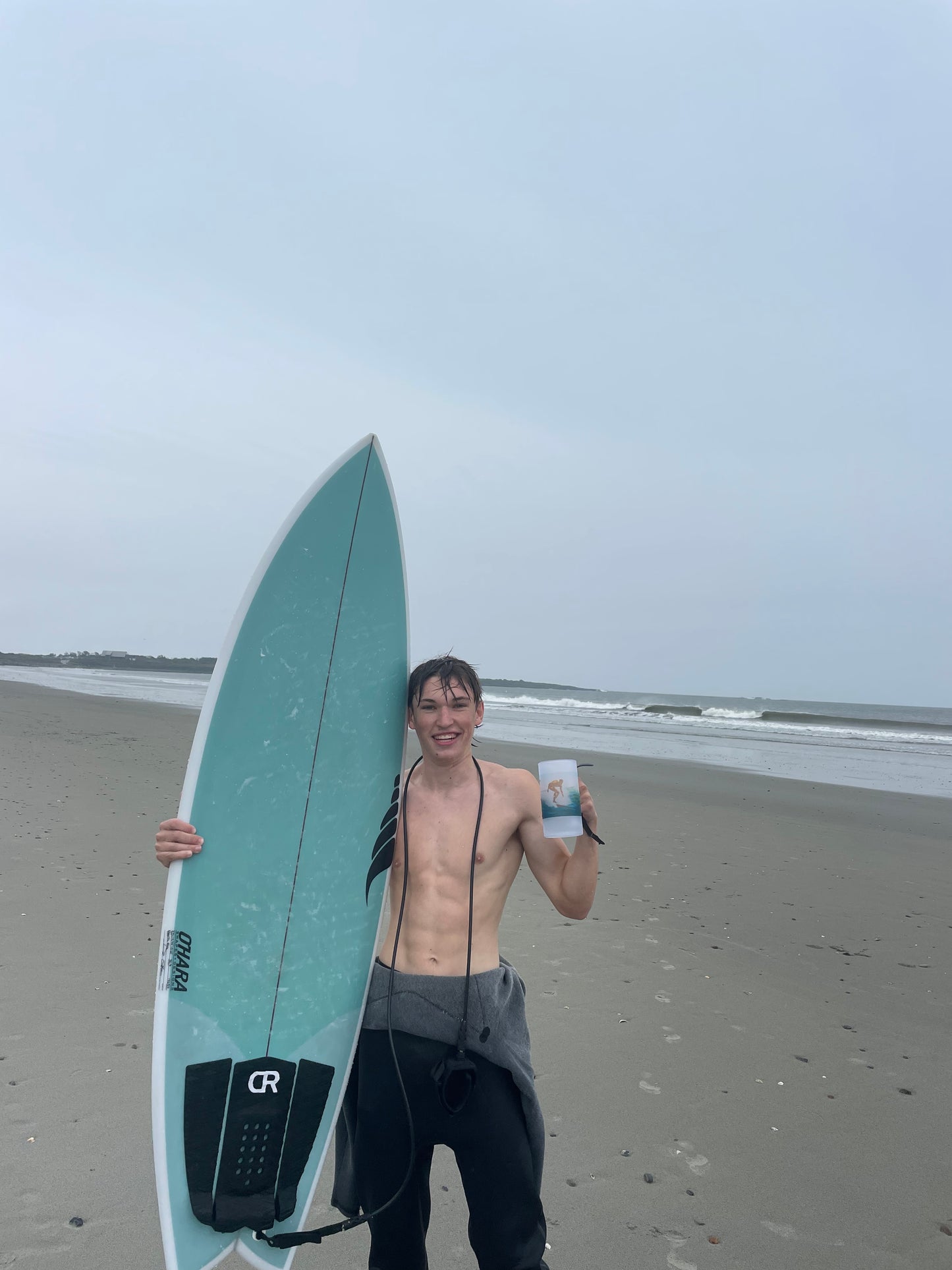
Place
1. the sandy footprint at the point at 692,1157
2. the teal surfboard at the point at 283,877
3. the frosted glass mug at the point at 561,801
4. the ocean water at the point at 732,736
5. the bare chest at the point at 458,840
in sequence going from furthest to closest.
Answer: the ocean water at the point at 732,736 → the sandy footprint at the point at 692,1157 → the teal surfboard at the point at 283,877 → the bare chest at the point at 458,840 → the frosted glass mug at the point at 561,801

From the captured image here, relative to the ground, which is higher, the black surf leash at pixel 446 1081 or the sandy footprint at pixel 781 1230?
the black surf leash at pixel 446 1081

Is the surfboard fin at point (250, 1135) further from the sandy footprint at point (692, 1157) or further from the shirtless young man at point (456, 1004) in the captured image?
the sandy footprint at point (692, 1157)

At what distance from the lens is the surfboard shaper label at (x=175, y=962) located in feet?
7.18

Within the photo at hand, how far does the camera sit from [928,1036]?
347 cm

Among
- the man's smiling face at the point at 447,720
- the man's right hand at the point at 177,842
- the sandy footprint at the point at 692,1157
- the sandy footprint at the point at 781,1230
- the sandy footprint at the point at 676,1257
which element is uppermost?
the man's smiling face at the point at 447,720

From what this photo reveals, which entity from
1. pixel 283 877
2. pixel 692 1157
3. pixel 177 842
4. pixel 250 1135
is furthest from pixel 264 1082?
pixel 692 1157

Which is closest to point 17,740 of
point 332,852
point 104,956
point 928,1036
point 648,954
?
point 104,956

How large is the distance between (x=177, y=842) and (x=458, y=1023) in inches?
38.3

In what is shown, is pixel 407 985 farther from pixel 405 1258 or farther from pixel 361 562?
pixel 361 562

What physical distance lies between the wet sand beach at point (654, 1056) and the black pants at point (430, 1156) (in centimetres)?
54

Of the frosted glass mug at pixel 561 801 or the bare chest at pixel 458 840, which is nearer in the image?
the frosted glass mug at pixel 561 801

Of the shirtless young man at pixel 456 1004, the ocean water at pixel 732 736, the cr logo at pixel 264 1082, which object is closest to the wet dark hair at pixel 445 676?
the shirtless young man at pixel 456 1004

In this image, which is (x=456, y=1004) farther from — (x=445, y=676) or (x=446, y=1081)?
(x=445, y=676)

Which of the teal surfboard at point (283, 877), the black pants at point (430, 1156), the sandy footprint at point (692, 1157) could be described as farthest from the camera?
the sandy footprint at point (692, 1157)
